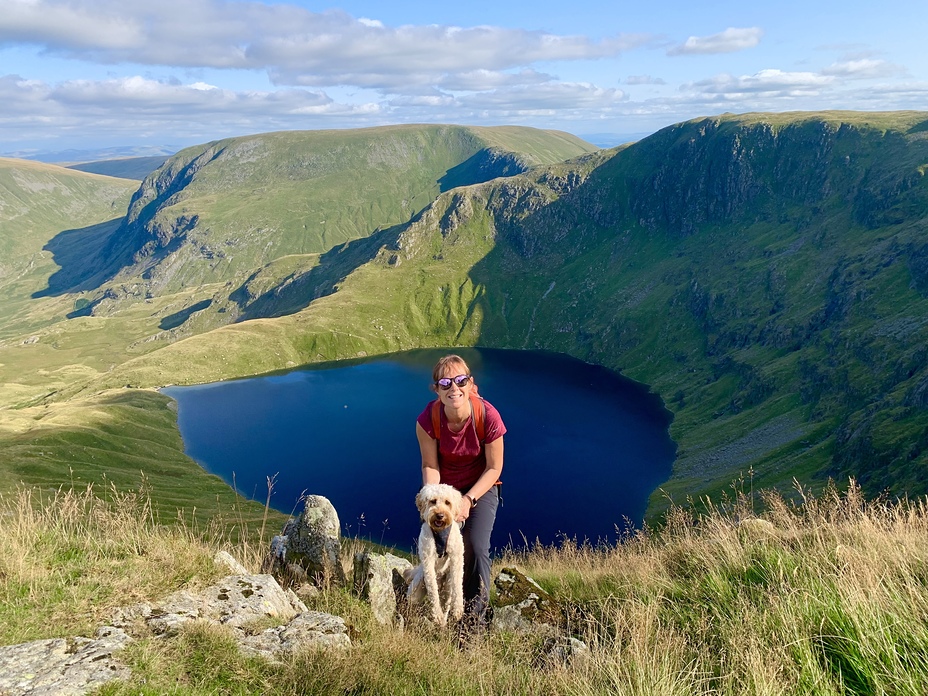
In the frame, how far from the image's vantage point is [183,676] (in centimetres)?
600

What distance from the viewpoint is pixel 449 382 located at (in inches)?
375

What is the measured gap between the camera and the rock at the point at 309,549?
36.0ft

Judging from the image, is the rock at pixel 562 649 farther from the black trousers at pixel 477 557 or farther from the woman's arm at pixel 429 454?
the woman's arm at pixel 429 454

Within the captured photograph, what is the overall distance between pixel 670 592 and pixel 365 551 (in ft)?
18.9

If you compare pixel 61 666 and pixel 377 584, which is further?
pixel 377 584

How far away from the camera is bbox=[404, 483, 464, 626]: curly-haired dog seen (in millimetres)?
9047

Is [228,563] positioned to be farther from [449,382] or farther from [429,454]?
[449,382]

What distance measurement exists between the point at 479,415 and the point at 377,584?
3537mm

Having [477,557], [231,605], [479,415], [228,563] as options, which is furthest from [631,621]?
[228,563]

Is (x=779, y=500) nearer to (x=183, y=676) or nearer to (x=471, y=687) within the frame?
(x=471, y=687)

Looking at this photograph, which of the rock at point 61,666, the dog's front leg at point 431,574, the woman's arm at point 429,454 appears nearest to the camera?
the rock at point 61,666

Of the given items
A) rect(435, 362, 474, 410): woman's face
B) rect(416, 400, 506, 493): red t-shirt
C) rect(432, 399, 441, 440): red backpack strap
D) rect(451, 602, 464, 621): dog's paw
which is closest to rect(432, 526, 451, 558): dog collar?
rect(451, 602, 464, 621): dog's paw

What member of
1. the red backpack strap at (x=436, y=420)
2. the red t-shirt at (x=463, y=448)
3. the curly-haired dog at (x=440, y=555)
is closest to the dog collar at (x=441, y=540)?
the curly-haired dog at (x=440, y=555)

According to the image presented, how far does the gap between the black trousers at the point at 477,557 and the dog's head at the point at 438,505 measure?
672 mm
